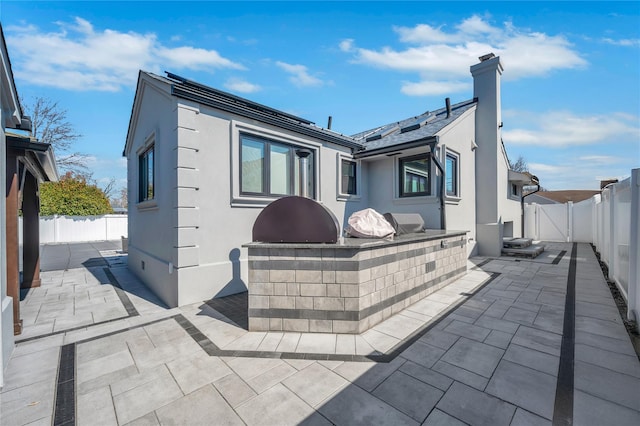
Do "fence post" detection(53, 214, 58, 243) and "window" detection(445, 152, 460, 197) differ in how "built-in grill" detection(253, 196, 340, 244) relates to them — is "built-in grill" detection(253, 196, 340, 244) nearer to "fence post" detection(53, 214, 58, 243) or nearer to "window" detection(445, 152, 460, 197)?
"window" detection(445, 152, 460, 197)

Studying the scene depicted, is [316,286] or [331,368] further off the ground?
[316,286]

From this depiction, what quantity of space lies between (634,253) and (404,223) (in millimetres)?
3390

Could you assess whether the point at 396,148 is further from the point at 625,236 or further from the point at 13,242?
the point at 13,242

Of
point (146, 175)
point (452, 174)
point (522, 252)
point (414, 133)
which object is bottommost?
point (522, 252)

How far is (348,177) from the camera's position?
9.09 metres

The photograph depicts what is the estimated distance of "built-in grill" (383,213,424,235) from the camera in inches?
213

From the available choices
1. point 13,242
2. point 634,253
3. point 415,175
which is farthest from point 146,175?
point 634,253

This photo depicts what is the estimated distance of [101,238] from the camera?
64.4ft

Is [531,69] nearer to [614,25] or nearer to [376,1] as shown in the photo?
[614,25]

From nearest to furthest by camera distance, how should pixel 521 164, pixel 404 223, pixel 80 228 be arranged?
pixel 404 223 < pixel 80 228 < pixel 521 164

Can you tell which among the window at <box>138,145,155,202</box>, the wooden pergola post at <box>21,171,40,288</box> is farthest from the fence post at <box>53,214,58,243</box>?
the window at <box>138,145,155,202</box>

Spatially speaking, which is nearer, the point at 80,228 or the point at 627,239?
the point at 627,239

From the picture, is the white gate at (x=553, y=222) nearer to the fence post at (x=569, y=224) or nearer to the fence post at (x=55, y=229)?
the fence post at (x=569, y=224)

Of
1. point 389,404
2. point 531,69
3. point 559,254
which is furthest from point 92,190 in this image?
point 559,254
